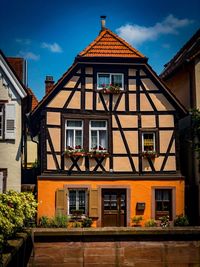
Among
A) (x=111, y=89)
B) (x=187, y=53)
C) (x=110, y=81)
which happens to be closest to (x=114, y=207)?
(x=111, y=89)

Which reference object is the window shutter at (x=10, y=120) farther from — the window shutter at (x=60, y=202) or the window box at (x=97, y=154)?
the window box at (x=97, y=154)

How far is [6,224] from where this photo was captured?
9883 millimetres

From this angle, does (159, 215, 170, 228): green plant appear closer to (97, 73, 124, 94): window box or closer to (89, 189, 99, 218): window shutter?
(89, 189, 99, 218): window shutter

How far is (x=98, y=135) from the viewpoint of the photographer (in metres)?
18.1

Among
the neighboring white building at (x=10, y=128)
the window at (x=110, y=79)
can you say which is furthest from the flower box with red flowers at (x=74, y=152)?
the window at (x=110, y=79)

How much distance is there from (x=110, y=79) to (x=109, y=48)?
1.49m

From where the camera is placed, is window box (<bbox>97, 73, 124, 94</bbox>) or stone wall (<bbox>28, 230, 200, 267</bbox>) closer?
stone wall (<bbox>28, 230, 200, 267</bbox>)

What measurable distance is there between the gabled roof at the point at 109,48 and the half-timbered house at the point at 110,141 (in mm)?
47

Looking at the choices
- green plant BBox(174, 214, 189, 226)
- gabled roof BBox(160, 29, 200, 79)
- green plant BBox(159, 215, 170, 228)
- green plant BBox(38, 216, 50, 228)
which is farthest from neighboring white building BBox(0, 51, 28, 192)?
gabled roof BBox(160, 29, 200, 79)

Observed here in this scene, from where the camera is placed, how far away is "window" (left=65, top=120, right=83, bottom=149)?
704 inches

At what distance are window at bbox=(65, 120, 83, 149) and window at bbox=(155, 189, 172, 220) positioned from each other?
13.9ft

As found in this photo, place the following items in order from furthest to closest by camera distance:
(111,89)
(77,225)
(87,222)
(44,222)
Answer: (111,89) → (87,222) → (77,225) → (44,222)

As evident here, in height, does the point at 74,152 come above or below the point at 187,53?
below

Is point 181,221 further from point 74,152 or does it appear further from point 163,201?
point 74,152
